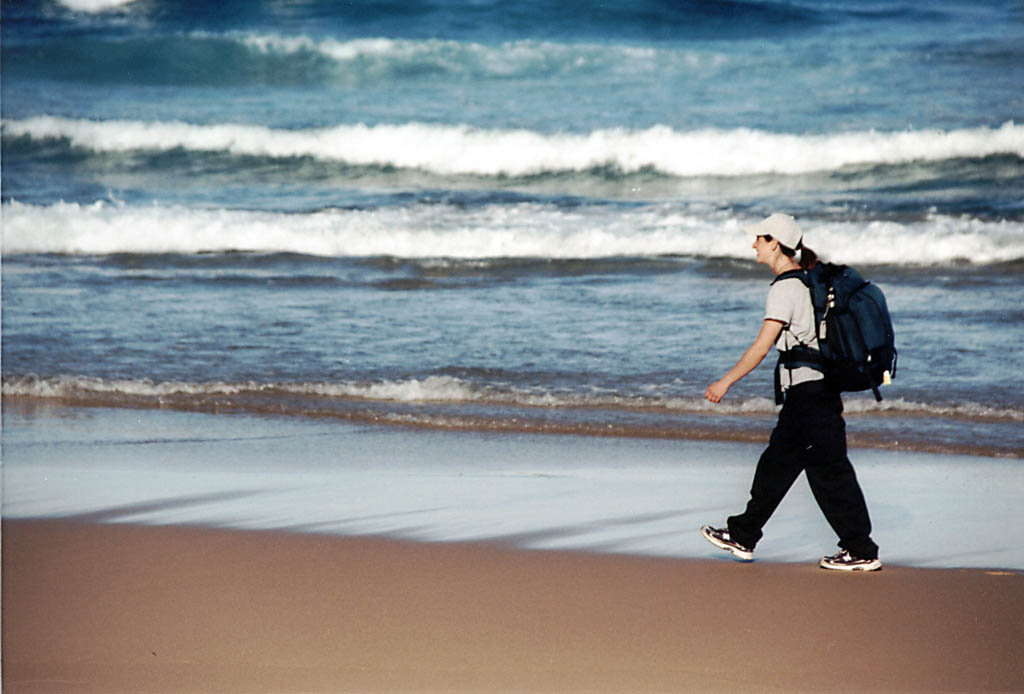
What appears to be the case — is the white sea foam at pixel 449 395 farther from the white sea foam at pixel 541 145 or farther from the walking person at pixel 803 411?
the white sea foam at pixel 541 145

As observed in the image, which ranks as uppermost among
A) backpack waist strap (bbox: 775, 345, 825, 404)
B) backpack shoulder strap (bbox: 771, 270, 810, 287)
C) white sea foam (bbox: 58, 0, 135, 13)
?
white sea foam (bbox: 58, 0, 135, 13)

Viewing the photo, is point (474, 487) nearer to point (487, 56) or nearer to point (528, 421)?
point (528, 421)

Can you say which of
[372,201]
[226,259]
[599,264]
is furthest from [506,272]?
[372,201]

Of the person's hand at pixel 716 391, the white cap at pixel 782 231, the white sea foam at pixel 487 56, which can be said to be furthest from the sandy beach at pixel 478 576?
the white sea foam at pixel 487 56

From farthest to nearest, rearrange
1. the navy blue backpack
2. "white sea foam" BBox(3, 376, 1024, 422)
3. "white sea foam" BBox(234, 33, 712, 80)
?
"white sea foam" BBox(234, 33, 712, 80) < "white sea foam" BBox(3, 376, 1024, 422) < the navy blue backpack

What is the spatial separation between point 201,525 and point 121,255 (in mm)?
9216

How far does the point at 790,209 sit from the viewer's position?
47.8 ft

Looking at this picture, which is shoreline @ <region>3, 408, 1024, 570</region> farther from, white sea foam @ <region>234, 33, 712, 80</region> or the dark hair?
white sea foam @ <region>234, 33, 712, 80</region>

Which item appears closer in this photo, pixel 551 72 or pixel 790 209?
pixel 790 209

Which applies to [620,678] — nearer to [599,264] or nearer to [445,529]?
[445,529]

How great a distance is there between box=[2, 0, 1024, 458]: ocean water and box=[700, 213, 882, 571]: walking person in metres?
2.09

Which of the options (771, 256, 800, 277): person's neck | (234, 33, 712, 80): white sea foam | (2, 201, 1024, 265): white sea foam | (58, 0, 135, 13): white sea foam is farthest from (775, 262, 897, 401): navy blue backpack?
(58, 0, 135, 13): white sea foam

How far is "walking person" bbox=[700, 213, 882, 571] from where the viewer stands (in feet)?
13.5

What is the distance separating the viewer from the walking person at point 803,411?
4121mm
